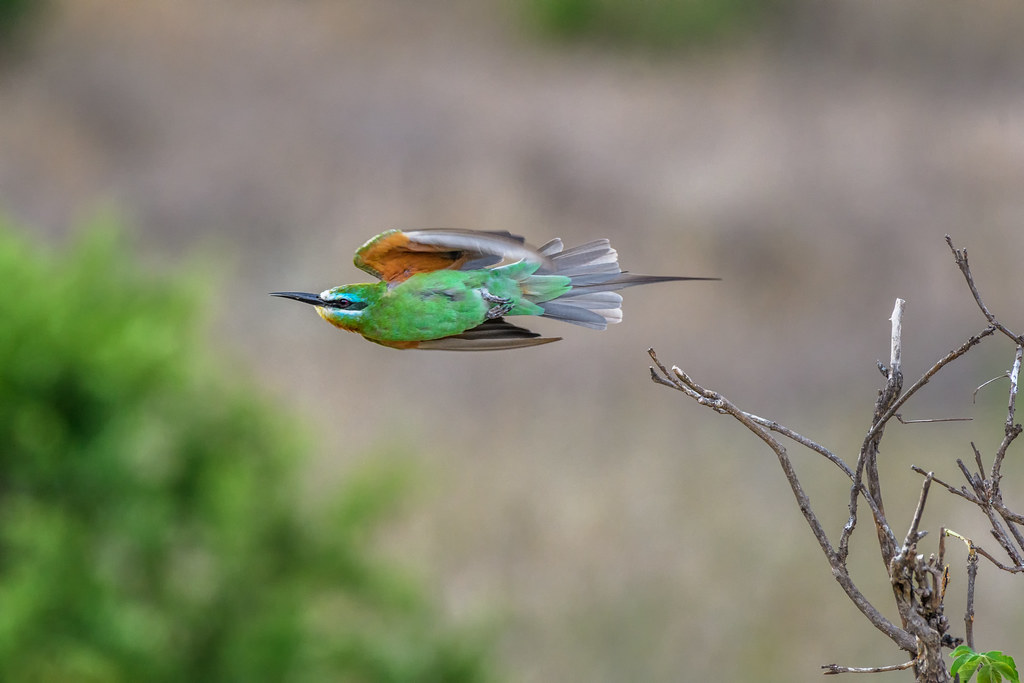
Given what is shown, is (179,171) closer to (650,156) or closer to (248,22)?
(248,22)

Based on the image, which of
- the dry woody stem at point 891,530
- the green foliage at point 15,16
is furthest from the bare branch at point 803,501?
the green foliage at point 15,16

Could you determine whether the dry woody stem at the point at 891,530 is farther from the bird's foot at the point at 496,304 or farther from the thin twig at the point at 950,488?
the bird's foot at the point at 496,304

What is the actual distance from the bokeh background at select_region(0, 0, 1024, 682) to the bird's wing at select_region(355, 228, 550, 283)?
4783 mm

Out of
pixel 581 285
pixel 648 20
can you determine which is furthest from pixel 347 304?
pixel 648 20

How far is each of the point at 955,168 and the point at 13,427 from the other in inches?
445

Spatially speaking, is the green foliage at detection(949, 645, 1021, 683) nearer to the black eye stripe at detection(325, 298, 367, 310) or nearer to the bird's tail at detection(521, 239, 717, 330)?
the bird's tail at detection(521, 239, 717, 330)

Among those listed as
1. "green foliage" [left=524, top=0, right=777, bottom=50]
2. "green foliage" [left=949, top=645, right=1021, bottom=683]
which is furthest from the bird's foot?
"green foliage" [left=524, top=0, right=777, bottom=50]

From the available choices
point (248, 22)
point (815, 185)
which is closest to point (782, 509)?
point (815, 185)

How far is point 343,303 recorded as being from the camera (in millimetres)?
1137

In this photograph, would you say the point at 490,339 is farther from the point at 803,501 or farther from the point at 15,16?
the point at 15,16

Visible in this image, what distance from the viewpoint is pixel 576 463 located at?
10.9 metres

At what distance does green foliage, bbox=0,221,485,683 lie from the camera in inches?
220

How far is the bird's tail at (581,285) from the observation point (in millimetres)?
1193

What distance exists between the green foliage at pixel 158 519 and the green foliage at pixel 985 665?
16.7 ft
